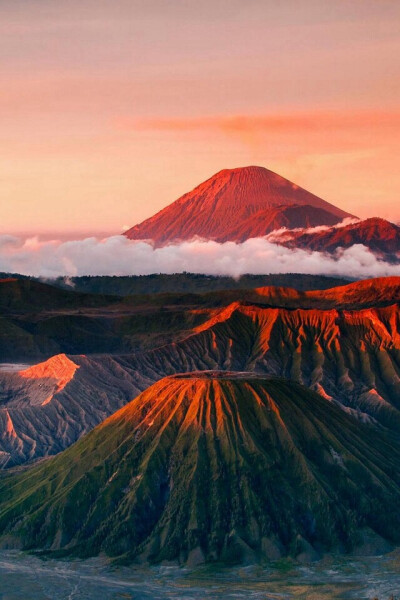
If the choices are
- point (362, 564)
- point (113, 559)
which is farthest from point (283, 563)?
point (113, 559)

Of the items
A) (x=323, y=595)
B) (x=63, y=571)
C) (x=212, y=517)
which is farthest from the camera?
(x=212, y=517)

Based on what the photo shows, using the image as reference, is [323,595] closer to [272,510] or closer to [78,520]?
[272,510]

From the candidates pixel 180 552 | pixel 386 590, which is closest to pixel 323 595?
pixel 386 590

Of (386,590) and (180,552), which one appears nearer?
(386,590)

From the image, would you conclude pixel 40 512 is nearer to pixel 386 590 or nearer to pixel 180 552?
pixel 180 552

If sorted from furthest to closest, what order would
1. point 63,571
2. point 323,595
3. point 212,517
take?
point 212,517 < point 63,571 < point 323,595

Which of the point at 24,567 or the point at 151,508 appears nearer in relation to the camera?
the point at 24,567

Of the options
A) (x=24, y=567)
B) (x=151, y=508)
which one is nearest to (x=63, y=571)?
(x=24, y=567)
